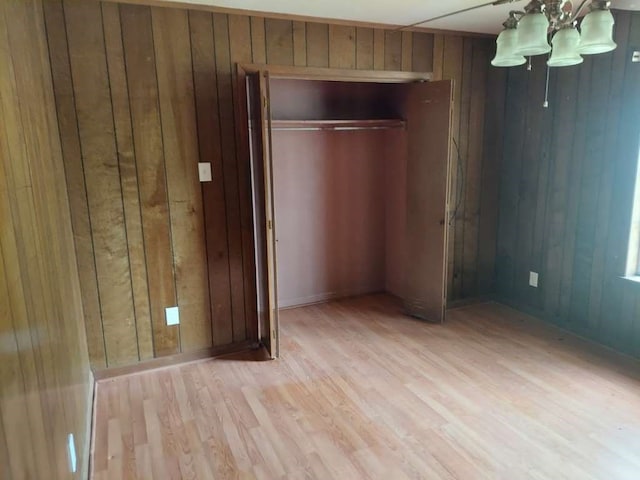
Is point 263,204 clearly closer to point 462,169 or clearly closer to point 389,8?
point 389,8

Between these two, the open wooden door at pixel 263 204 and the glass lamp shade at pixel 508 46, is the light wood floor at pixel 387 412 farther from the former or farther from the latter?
the glass lamp shade at pixel 508 46

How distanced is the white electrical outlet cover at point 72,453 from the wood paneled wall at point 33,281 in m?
0.04

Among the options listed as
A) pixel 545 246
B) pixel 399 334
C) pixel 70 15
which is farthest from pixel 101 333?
pixel 545 246

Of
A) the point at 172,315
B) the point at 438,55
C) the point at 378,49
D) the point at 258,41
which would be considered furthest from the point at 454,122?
the point at 172,315

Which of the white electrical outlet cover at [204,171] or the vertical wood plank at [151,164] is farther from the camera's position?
the white electrical outlet cover at [204,171]

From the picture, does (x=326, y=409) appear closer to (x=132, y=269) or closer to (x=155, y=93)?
(x=132, y=269)

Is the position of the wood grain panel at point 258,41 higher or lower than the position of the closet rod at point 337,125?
higher

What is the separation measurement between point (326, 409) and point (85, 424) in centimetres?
128

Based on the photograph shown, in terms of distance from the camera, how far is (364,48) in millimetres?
3441

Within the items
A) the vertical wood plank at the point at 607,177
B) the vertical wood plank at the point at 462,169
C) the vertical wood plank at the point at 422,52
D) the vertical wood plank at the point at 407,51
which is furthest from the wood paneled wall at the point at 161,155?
the vertical wood plank at the point at 607,177

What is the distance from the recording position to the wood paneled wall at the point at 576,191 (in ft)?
10.3

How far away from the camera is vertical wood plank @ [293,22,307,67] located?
3.19 meters

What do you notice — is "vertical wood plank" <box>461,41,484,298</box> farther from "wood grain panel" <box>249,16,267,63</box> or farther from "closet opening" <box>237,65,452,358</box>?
"wood grain panel" <box>249,16,267,63</box>

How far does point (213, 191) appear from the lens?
313 cm
